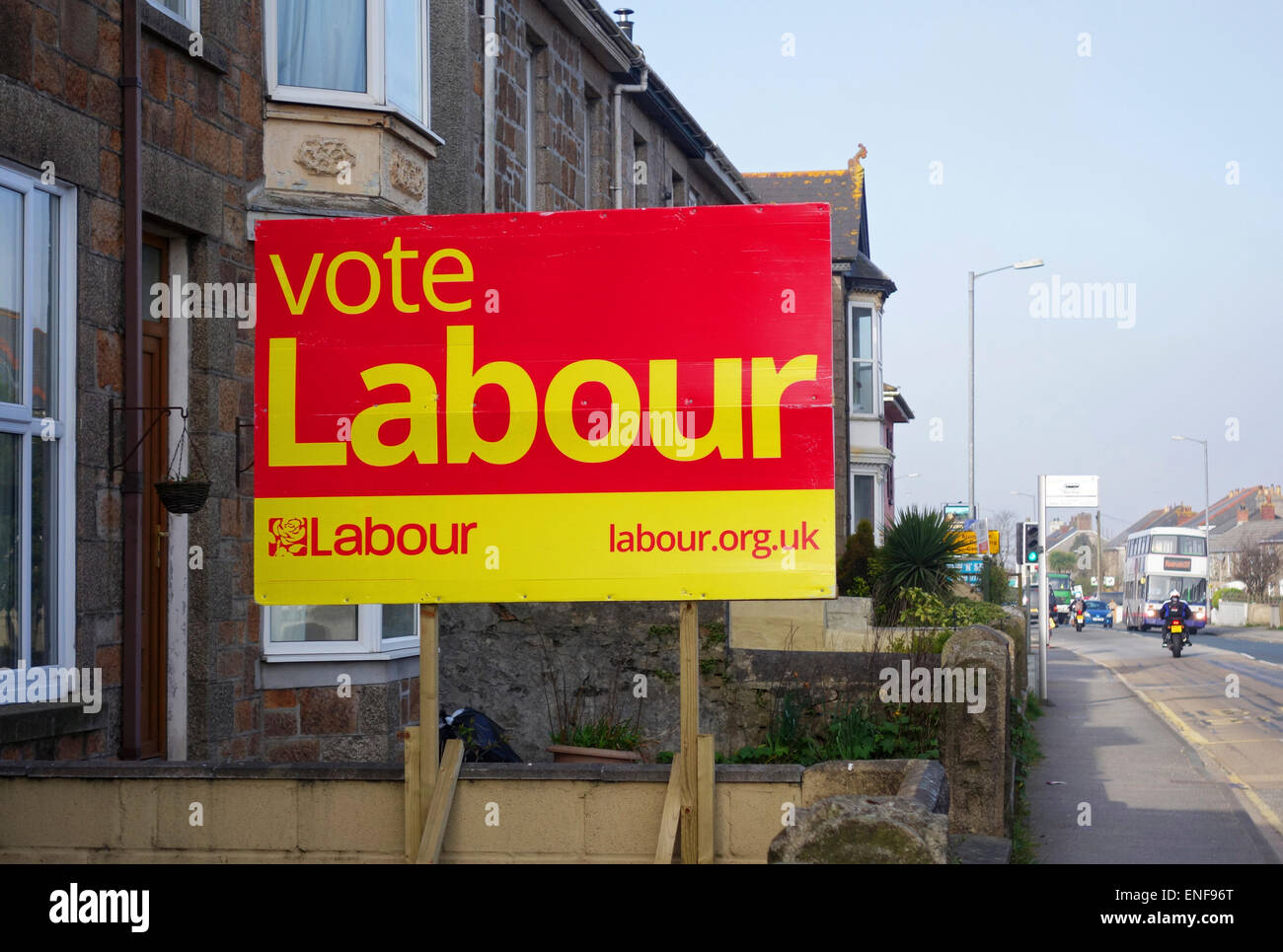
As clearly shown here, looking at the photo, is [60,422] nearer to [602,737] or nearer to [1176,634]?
[602,737]

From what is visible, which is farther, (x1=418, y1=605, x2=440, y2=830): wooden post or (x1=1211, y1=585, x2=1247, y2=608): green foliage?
(x1=1211, y1=585, x2=1247, y2=608): green foliage

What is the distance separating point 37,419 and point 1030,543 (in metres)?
20.1

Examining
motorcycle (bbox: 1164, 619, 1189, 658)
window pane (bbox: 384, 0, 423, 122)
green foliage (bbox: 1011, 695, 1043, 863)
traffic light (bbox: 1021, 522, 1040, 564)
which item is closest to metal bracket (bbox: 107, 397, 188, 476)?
window pane (bbox: 384, 0, 423, 122)

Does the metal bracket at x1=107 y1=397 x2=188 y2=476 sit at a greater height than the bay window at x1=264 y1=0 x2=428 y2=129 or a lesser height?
lesser

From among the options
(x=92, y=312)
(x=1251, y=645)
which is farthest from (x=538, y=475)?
(x=1251, y=645)

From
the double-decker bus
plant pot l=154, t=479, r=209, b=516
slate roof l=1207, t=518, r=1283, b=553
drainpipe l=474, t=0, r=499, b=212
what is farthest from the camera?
slate roof l=1207, t=518, r=1283, b=553

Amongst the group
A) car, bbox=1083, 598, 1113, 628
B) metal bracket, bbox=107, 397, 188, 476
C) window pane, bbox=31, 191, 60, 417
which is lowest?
car, bbox=1083, 598, 1113, 628

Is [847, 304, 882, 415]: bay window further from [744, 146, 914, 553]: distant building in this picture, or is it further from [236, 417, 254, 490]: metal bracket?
[236, 417, 254, 490]: metal bracket

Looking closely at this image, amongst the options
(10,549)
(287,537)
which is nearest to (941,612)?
(10,549)

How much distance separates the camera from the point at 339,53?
1023 cm

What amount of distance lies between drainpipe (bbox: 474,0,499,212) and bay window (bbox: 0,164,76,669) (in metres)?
6.35

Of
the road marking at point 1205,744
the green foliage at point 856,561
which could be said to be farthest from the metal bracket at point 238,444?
the green foliage at point 856,561

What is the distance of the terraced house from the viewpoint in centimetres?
725

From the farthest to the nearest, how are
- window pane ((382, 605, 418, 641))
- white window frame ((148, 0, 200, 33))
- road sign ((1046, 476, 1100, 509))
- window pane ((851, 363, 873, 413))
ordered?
window pane ((851, 363, 873, 413)) < road sign ((1046, 476, 1100, 509)) < window pane ((382, 605, 418, 641)) < white window frame ((148, 0, 200, 33))
